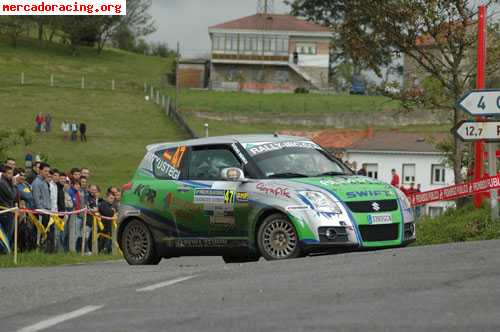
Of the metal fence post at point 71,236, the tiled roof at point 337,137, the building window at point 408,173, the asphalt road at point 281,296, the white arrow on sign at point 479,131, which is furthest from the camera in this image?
the tiled roof at point 337,137

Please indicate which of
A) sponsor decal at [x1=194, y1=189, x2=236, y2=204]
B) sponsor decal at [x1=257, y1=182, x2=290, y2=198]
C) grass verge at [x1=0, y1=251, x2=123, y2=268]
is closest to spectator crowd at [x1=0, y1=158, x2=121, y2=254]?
grass verge at [x1=0, y1=251, x2=123, y2=268]

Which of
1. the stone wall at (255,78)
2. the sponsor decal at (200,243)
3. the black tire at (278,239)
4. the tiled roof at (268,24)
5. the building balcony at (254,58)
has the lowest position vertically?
the sponsor decal at (200,243)

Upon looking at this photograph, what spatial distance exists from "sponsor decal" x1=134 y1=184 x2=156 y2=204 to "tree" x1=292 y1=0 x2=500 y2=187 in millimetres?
9844

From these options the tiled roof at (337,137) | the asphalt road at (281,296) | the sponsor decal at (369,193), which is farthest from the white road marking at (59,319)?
the tiled roof at (337,137)

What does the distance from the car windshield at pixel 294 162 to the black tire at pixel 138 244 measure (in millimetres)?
1930

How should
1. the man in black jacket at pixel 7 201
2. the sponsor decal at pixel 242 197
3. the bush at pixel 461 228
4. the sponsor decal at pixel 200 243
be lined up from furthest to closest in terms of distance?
the man in black jacket at pixel 7 201 → the bush at pixel 461 228 → the sponsor decal at pixel 200 243 → the sponsor decal at pixel 242 197

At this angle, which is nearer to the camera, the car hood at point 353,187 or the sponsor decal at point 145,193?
the car hood at point 353,187

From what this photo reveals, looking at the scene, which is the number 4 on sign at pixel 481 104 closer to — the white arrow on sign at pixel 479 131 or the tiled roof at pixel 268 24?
the white arrow on sign at pixel 479 131

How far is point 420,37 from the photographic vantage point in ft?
86.6

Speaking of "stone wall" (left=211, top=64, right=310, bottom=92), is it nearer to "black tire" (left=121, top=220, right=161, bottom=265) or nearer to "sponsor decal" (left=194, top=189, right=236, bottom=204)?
"black tire" (left=121, top=220, right=161, bottom=265)

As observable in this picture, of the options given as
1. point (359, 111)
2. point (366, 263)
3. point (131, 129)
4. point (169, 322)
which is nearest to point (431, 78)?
point (366, 263)

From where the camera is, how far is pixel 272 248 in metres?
15.0

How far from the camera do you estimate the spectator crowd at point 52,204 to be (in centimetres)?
2062

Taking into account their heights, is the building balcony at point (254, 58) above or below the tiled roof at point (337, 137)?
above
